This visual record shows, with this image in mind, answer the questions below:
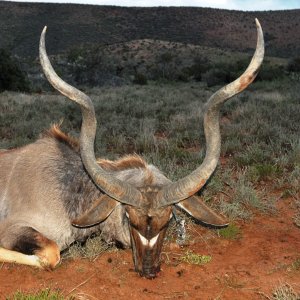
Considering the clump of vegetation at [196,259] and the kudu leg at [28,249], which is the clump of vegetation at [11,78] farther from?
the clump of vegetation at [196,259]

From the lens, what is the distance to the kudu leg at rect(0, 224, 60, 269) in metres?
4.00

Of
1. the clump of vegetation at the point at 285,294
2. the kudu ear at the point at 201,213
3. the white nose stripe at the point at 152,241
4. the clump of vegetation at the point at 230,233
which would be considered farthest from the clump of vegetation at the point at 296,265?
the white nose stripe at the point at 152,241

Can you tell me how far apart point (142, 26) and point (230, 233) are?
74.0 meters

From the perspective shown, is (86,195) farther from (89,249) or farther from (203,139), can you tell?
(203,139)

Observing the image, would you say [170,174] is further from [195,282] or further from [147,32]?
[147,32]

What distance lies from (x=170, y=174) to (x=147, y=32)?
69937 millimetres

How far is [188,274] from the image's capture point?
4125mm

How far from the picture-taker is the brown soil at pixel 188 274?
374 centimetres

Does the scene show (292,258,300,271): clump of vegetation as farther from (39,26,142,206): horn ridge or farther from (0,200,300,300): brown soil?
(39,26,142,206): horn ridge

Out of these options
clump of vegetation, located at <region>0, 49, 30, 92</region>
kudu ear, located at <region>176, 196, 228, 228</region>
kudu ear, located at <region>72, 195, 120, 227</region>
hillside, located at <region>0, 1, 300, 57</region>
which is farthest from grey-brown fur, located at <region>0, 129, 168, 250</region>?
hillside, located at <region>0, 1, 300, 57</region>

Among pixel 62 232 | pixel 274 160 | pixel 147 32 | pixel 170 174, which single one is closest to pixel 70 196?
pixel 62 232

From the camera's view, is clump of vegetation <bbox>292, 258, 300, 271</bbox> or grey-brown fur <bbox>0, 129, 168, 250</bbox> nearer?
clump of vegetation <bbox>292, 258, 300, 271</bbox>

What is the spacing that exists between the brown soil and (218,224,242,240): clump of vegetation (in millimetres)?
66

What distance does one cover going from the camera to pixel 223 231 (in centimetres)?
496
